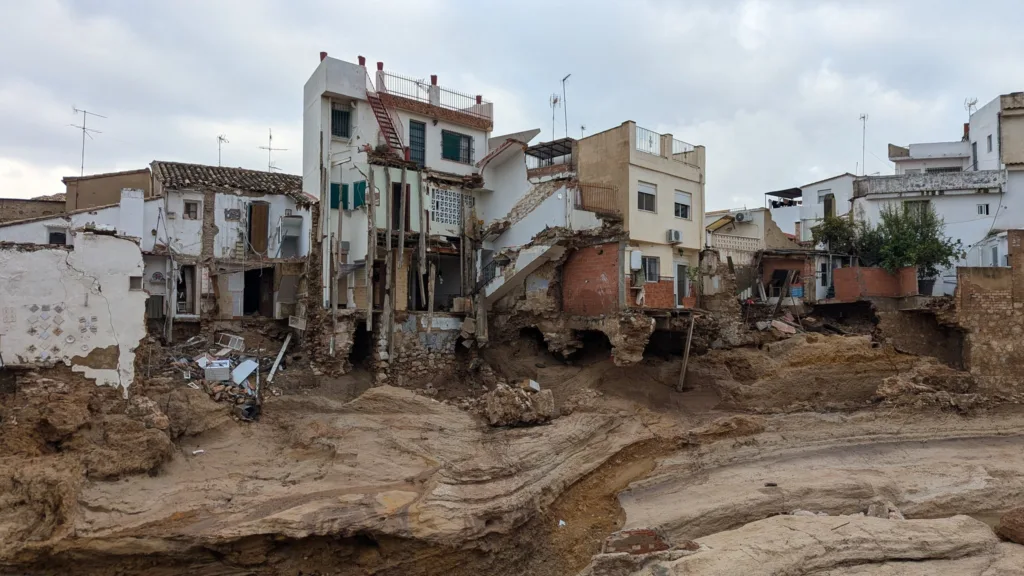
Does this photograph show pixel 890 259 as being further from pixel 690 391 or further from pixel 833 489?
pixel 833 489

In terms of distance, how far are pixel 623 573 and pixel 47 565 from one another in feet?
31.7

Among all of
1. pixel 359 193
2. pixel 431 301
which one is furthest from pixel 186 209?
pixel 431 301

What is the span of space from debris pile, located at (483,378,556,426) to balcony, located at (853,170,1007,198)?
68.3 ft

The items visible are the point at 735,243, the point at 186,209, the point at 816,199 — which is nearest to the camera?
the point at 186,209

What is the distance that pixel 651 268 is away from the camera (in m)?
24.3

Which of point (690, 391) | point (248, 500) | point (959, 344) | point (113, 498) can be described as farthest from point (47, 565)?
point (959, 344)

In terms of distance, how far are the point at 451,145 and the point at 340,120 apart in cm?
435

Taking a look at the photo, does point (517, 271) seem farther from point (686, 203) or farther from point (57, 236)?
point (57, 236)

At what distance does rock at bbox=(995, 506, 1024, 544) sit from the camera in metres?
12.2

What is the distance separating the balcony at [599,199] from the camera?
23094 mm

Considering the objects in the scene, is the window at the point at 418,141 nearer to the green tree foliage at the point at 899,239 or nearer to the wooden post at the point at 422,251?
the wooden post at the point at 422,251

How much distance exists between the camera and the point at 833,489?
14922mm

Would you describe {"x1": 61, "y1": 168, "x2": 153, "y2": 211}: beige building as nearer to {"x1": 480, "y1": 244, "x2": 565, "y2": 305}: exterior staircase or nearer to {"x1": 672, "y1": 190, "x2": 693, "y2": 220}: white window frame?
{"x1": 480, "y1": 244, "x2": 565, "y2": 305}: exterior staircase

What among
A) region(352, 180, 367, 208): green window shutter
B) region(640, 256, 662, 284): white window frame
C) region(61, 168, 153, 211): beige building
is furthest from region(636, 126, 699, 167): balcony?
region(61, 168, 153, 211): beige building
